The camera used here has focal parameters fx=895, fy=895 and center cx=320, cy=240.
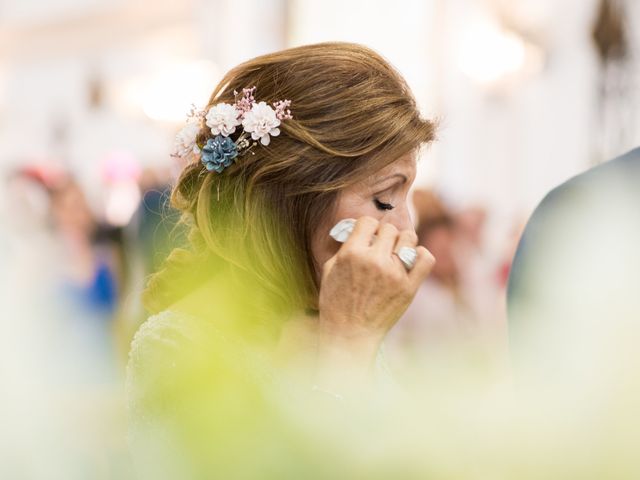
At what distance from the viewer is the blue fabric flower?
4.65 feet

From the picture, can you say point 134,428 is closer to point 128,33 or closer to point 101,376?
point 101,376

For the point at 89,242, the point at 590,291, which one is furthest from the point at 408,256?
the point at 89,242

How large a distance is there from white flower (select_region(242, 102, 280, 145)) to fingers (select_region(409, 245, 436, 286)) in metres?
0.33

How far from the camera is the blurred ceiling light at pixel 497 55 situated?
696cm

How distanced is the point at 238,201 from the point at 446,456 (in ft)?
3.42

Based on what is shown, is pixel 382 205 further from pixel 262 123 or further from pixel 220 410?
pixel 220 410

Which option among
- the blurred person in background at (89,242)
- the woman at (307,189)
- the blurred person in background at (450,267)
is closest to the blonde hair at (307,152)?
the woman at (307,189)

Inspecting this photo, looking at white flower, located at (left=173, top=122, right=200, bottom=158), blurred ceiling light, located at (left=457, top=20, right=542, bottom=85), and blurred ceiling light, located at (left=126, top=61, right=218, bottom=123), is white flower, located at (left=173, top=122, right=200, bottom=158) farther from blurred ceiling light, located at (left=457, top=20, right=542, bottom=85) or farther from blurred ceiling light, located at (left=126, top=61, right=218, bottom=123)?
blurred ceiling light, located at (left=126, top=61, right=218, bottom=123)

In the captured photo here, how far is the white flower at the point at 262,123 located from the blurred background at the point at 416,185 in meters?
0.20

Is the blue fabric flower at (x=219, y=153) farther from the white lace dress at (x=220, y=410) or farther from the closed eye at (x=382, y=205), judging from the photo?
the white lace dress at (x=220, y=410)

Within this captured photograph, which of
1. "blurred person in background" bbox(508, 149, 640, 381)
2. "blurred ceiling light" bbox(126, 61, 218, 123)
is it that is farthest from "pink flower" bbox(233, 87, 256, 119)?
"blurred ceiling light" bbox(126, 61, 218, 123)

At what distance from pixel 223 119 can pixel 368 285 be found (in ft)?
1.48

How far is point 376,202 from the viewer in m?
1.35

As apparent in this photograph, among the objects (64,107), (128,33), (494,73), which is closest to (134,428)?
(494,73)
